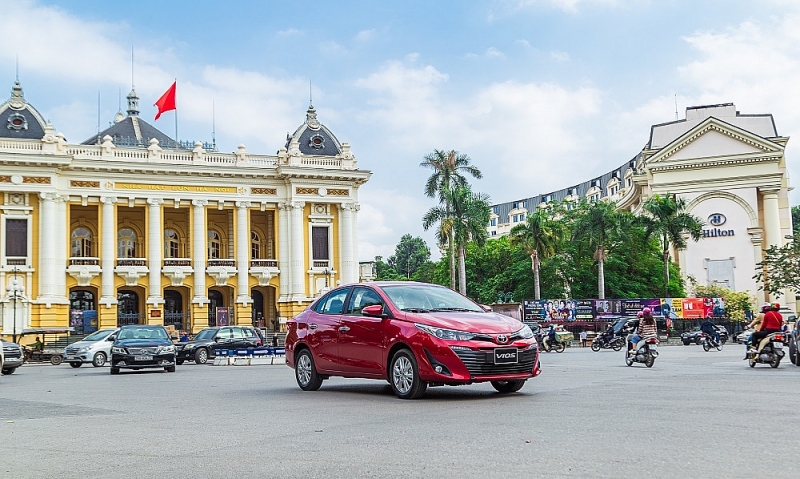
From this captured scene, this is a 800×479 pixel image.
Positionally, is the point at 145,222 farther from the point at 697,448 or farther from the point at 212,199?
the point at 697,448

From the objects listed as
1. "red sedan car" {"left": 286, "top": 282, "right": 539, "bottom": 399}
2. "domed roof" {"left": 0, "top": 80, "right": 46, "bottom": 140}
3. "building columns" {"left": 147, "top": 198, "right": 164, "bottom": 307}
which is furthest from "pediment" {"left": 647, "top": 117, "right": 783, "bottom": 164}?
"red sedan car" {"left": 286, "top": 282, "right": 539, "bottom": 399}

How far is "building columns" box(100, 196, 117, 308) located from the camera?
5659 centimetres

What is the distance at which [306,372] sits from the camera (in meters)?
13.8

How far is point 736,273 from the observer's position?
72.9 metres

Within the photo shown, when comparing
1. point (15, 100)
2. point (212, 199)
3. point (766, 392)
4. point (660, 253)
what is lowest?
point (766, 392)

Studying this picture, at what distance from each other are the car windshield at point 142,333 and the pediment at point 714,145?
2218 inches

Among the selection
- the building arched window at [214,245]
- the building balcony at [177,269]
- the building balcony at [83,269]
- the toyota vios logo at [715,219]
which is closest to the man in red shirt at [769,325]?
the building balcony at [177,269]

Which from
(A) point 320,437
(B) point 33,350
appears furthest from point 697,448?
(B) point 33,350

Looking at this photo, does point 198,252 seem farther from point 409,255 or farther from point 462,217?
point 409,255

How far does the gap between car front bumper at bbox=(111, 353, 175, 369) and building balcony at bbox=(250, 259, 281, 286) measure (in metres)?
36.3

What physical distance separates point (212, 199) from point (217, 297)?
7934mm

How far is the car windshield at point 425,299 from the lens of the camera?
39.2 feet

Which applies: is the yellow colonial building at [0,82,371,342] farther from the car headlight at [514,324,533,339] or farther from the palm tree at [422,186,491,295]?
the car headlight at [514,324,533,339]

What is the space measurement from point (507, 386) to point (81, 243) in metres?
53.5
